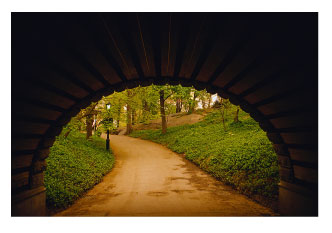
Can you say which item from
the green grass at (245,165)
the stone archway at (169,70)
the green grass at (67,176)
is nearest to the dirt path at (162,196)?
the green grass at (67,176)

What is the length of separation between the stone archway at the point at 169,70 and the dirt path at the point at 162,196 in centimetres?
132

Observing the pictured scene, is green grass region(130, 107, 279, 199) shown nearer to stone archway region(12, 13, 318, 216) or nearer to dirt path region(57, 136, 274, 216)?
dirt path region(57, 136, 274, 216)

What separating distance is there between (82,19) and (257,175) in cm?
722

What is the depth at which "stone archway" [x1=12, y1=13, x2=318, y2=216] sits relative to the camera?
2.37 m

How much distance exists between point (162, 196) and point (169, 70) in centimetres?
455

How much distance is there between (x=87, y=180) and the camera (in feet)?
24.1

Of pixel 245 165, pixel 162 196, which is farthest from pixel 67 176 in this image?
pixel 245 165

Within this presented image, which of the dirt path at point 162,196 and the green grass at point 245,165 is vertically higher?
the green grass at point 245,165

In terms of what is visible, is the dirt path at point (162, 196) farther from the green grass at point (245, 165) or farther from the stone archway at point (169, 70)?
the stone archway at point (169, 70)

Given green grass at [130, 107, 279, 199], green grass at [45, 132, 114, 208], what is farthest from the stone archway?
green grass at [130, 107, 279, 199]

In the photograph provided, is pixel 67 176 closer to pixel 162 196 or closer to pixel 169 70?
pixel 162 196

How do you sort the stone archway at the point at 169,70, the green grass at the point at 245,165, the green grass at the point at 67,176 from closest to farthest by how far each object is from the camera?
the stone archway at the point at 169,70 → the green grass at the point at 67,176 → the green grass at the point at 245,165

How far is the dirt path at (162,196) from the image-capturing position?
16.1ft

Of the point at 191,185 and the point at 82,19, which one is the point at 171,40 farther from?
the point at 191,185
